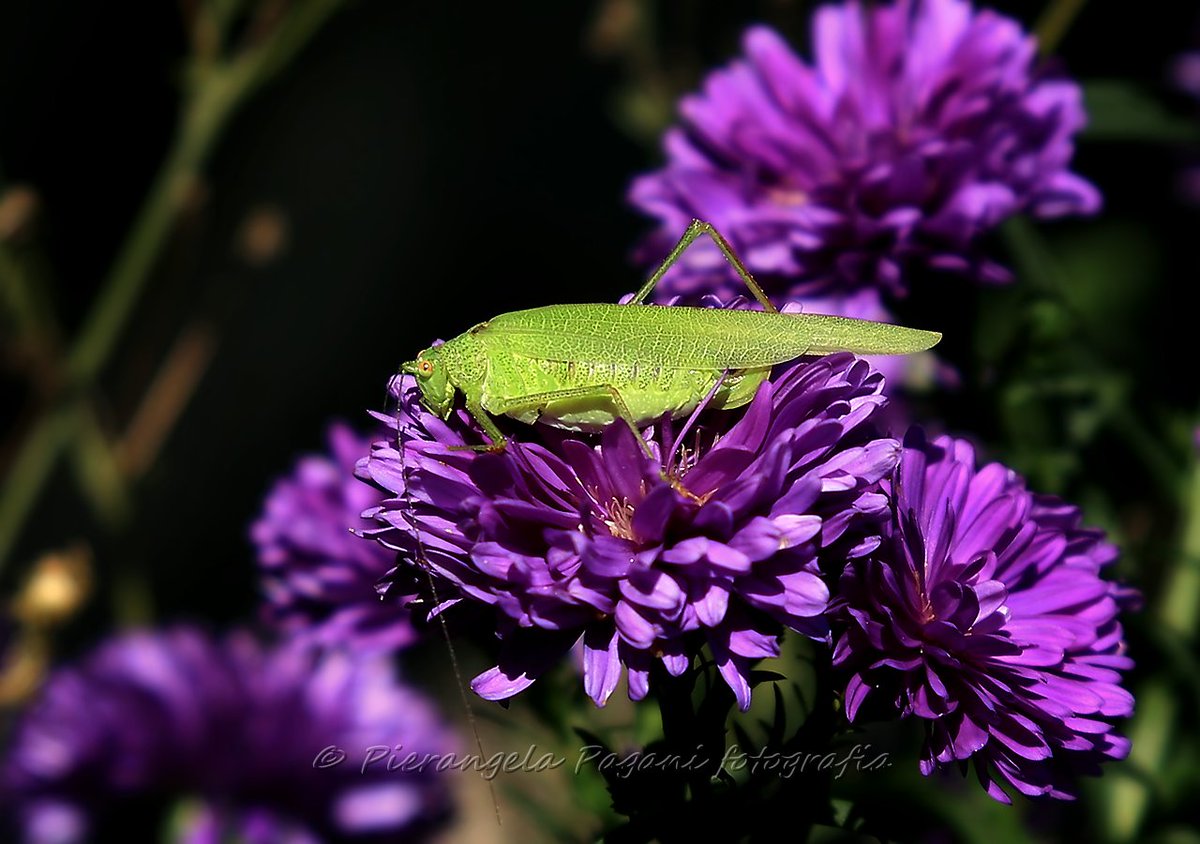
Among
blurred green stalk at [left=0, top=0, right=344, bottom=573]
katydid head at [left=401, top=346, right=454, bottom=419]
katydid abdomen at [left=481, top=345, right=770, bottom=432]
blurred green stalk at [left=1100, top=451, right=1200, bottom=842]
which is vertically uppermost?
blurred green stalk at [left=0, top=0, right=344, bottom=573]

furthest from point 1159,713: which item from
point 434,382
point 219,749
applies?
point 219,749

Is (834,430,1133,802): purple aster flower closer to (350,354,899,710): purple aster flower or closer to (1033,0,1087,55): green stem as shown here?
(350,354,899,710): purple aster flower

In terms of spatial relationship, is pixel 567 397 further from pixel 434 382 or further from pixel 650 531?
pixel 650 531

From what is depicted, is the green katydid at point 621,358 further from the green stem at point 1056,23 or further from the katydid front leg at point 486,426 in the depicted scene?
the green stem at point 1056,23

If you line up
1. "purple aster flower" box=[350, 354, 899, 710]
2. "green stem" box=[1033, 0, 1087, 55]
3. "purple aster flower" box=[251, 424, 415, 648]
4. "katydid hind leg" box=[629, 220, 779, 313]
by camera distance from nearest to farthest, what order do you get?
"purple aster flower" box=[350, 354, 899, 710]
"katydid hind leg" box=[629, 220, 779, 313]
"purple aster flower" box=[251, 424, 415, 648]
"green stem" box=[1033, 0, 1087, 55]

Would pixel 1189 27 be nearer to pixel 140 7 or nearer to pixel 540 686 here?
pixel 540 686

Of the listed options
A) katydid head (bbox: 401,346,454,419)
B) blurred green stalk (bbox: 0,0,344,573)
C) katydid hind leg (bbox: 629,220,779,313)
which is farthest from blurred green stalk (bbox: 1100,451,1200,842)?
blurred green stalk (bbox: 0,0,344,573)

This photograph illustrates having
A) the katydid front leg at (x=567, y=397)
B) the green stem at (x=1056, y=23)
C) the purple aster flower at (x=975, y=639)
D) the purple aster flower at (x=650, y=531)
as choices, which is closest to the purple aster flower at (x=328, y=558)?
the katydid front leg at (x=567, y=397)
